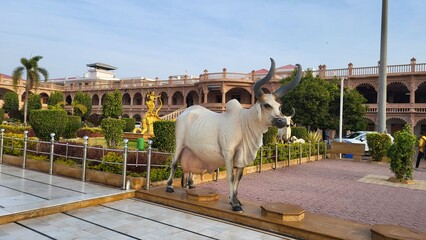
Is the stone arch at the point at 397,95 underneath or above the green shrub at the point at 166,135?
above

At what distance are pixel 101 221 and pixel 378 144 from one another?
14.8 m

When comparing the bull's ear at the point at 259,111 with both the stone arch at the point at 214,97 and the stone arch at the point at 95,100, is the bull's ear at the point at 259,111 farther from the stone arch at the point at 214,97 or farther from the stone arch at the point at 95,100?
the stone arch at the point at 95,100

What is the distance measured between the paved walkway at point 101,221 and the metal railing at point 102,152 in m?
0.88

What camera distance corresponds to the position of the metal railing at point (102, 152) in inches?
266

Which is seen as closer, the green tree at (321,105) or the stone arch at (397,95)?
the green tree at (321,105)

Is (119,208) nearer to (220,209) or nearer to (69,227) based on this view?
(69,227)

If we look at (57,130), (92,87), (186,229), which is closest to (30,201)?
(186,229)

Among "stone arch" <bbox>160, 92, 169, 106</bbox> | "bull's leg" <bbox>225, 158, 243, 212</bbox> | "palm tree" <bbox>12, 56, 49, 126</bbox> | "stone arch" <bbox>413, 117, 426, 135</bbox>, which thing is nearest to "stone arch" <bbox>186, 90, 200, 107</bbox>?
"stone arch" <bbox>160, 92, 169, 106</bbox>

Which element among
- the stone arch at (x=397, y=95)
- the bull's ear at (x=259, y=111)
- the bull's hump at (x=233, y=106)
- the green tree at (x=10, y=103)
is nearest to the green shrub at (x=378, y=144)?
the bull's hump at (x=233, y=106)

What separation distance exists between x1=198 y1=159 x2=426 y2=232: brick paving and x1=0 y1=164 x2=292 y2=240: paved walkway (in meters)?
2.05

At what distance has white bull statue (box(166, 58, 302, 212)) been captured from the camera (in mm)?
4758

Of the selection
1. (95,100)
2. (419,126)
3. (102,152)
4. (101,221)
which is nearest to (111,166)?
(102,152)

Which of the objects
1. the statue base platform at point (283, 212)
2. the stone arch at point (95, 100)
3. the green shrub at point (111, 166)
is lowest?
the statue base platform at point (283, 212)

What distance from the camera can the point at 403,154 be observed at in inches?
385
